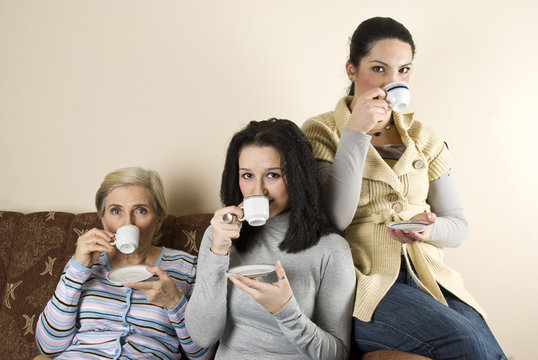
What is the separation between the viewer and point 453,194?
1.67 m

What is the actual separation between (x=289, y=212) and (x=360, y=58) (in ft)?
2.03

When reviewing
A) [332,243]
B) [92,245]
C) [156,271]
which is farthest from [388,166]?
[92,245]

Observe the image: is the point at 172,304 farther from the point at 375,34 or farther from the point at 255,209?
the point at 375,34

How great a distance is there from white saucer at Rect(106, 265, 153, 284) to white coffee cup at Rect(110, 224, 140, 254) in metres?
0.06

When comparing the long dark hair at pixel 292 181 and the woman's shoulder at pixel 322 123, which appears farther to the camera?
the woman's shoulder at pixel 322 123

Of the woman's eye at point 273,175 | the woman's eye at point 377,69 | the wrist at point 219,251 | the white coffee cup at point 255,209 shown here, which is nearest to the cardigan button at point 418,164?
the woman's eye at point 377,69

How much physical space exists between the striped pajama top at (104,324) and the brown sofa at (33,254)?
274mm

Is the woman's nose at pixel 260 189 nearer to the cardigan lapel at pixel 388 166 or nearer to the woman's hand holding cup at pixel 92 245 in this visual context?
the cardigan lapel at pixel 388 166

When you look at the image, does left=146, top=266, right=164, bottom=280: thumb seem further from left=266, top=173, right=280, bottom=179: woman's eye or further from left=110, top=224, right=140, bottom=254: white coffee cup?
left=266, top=173, right=280, bottom=179: woman's eye

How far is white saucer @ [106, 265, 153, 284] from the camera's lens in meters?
1.40

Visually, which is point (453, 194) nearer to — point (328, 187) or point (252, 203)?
point (328, 187)

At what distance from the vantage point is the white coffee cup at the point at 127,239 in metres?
1.42

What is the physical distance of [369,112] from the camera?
4.55 feet

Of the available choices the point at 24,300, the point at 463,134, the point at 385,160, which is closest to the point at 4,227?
the point at 24,300
